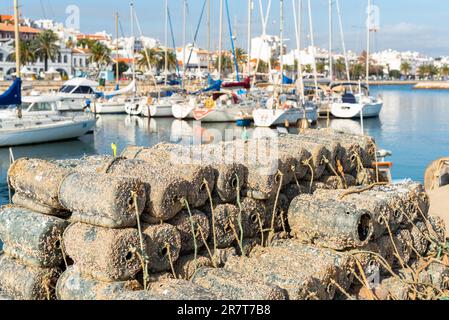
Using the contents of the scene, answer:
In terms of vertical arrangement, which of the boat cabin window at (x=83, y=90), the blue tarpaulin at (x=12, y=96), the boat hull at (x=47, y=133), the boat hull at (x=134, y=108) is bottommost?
the boat hull at (x=47, y=133)

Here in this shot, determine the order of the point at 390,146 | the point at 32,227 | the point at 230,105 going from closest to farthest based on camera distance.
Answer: the point at 32,227, the point at 390,146, the point at 230,105

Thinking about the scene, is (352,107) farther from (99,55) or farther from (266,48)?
(99,55)

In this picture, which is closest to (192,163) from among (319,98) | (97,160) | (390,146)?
(97,160)

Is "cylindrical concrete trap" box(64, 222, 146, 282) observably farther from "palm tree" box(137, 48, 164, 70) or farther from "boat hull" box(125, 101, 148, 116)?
"palm tree" box(137, 48, 164, 70)

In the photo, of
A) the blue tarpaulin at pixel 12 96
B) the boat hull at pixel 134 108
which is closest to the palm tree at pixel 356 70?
the boat hull at pixel 134 108

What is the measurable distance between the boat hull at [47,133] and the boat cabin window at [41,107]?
112 cm

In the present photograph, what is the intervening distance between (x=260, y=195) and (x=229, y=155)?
2.56 ft

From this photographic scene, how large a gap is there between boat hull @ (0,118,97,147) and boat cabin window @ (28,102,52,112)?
3.67 feet

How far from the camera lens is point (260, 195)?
625 cm

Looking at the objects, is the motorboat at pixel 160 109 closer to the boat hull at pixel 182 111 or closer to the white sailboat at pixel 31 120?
the boat hull at pixel 182 111

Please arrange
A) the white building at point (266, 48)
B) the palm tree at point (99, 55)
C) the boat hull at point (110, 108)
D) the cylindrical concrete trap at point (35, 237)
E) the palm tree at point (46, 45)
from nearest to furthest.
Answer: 1. the cylindrical concrete trap at point (35, 237)
2. the boat hull at point (110, 108)
3. the white building at point (266, 48)
4. the palm tree at point (46, 45)
5. the palm tree at point (99, 55)

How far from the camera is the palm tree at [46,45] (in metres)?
80.2
